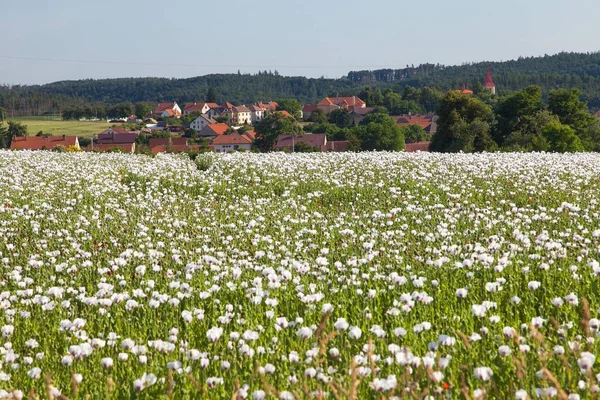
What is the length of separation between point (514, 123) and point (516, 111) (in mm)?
1653

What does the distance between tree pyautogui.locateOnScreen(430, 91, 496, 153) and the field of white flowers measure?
Answer: 37.3 metres

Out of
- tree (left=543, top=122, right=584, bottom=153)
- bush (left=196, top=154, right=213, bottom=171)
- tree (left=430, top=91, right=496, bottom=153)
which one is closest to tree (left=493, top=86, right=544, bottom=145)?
tree (left=430, top=91, right=496, bottom=153)

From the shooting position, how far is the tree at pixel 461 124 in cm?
5231

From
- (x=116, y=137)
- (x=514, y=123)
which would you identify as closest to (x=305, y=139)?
(x=116, y=137)

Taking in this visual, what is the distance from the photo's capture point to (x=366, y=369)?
4.13 m

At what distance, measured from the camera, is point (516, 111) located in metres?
57.1

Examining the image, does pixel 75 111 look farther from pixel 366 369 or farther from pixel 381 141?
pixel 366 369

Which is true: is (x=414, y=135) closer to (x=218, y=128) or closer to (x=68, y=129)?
(x=218, y=128)

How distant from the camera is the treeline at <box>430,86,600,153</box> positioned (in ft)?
163

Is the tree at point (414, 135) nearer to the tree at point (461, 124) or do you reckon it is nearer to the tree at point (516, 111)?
the tree at point (516, 111)

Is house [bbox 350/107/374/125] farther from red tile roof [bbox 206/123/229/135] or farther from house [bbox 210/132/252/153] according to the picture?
house [bbox 210/132/252/153]

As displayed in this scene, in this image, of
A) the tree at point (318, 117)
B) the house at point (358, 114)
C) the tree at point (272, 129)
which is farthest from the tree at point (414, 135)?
the tree at point (318, 117)

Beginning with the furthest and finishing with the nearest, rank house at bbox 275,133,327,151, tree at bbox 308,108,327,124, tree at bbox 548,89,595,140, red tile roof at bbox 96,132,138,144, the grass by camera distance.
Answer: tree at bbox 308,108,327,124
the grass
red tile roof at bbox 96,132,138,144
house at bbox 275,133,327,151
tree at bbox 548,89,595,140

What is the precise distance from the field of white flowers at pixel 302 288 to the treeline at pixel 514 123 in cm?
3556
